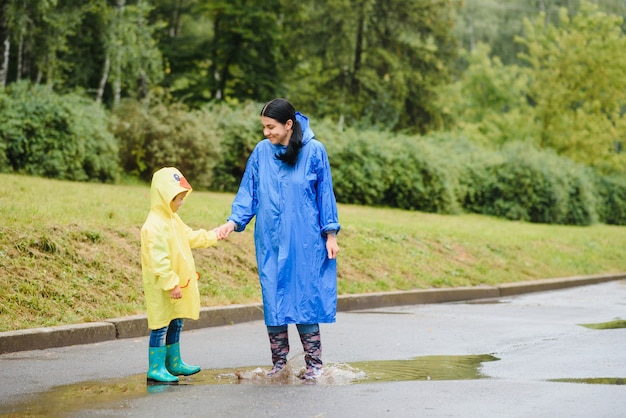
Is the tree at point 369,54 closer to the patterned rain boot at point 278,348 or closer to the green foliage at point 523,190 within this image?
the green foliage at point 523,190

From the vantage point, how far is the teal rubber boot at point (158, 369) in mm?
7012

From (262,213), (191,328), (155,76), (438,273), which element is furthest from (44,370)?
(155,76)

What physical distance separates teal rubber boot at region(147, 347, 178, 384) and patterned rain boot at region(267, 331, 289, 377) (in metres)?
0.70

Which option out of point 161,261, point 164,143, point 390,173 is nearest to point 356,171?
point 390,173

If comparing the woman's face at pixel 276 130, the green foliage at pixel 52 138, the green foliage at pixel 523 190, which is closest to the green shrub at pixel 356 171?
the green foliage at pixel 523 190

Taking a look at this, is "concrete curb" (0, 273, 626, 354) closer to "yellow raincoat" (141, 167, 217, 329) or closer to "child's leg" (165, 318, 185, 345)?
"child's leg" (165, 318, 185, 345)

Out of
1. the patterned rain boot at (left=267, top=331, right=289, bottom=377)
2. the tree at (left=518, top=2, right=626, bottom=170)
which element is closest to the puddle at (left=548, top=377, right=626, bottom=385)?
the patterned rain boot at (left=267, top=331, right=289, bottom=377)

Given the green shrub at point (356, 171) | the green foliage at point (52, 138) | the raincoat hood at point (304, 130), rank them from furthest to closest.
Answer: the green shrub at point (356, 171) → the green foliage at point (52, 138) → the raincoat hood at point (304, 130)

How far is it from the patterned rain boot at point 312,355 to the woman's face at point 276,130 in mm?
1352

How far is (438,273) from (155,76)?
17.2 meters

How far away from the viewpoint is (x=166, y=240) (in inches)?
274

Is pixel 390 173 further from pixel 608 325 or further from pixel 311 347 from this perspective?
pixel 311 347

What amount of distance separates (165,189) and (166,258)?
18.7 inches

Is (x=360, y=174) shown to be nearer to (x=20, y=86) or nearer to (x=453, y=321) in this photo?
→ (x=20, y=86)
